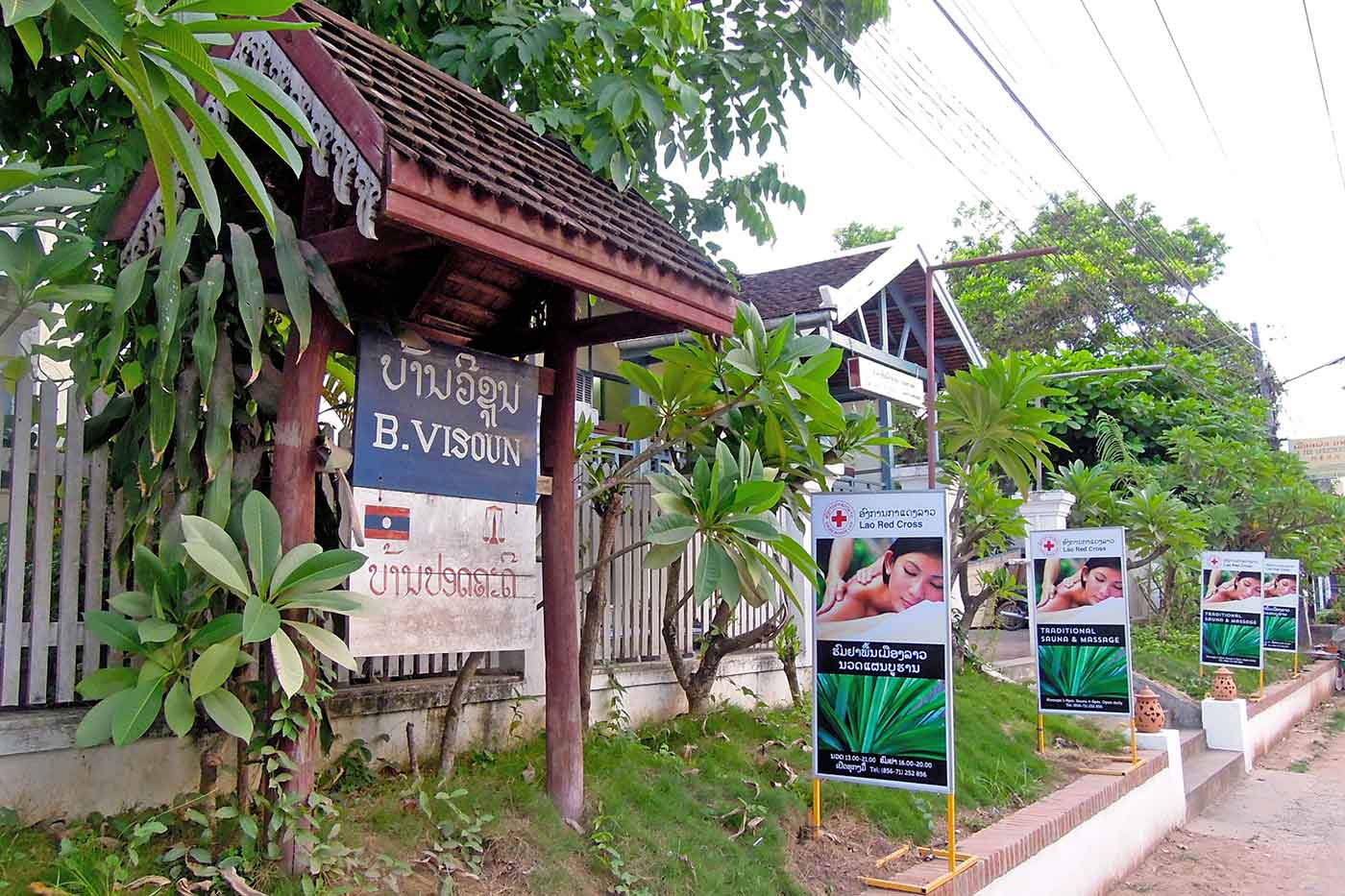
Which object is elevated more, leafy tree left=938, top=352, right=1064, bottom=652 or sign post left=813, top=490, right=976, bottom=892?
leafy tree left=938, top=352, right=1064, bottom=652

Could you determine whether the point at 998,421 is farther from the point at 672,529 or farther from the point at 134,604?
the point at 134,604

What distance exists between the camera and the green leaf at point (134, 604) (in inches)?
136

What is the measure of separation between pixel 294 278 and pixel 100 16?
6.62ft

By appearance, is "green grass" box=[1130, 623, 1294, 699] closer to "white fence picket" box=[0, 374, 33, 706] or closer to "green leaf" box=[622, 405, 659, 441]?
"green leaf" box=[622, 405, 659, 441]

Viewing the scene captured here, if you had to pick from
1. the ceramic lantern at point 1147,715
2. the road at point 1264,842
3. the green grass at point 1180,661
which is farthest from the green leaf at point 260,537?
the green grass at point 1180,661

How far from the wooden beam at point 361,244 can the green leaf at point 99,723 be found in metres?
1.64

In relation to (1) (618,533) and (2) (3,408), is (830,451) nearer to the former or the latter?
(1) (618,533)

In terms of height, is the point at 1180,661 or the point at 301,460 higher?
the point at 301,460

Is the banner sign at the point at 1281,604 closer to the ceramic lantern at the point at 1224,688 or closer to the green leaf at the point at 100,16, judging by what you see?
the ceramic lantern at the point at 1224,688

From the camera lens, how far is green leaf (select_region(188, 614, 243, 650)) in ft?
11.0

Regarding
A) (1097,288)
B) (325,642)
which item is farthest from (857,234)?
(325,642)

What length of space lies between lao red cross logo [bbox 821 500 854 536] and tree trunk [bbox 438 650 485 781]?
2.14m

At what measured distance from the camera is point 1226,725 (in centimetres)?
1265

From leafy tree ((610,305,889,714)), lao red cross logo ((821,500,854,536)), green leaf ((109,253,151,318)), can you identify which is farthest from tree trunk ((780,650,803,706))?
green leaf ((109,253,151,318))
